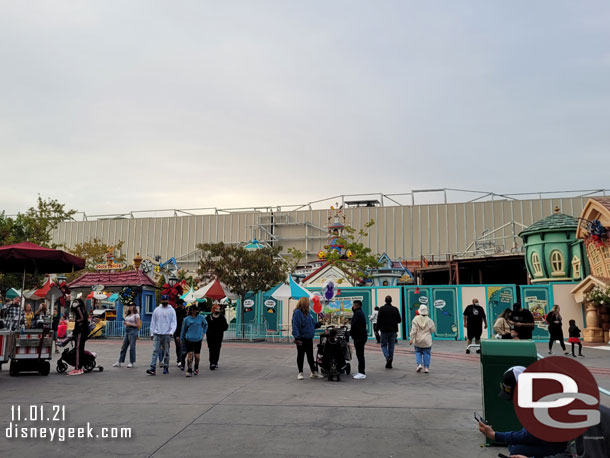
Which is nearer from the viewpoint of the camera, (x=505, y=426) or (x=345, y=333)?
(x=505, y=426)

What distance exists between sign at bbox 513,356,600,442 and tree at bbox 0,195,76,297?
104 ft

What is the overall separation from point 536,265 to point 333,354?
21.5m

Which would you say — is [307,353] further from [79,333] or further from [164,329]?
[79,333]

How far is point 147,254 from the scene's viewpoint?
67.7m

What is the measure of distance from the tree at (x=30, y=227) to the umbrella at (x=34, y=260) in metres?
18.4

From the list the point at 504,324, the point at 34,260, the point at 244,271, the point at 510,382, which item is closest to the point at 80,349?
the point at 34,260

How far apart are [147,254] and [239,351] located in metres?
51.2

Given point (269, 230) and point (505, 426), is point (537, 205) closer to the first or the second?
point (269, 230)

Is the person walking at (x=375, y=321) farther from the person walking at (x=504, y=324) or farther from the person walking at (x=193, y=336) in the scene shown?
the person walking at (x=193, y=336)

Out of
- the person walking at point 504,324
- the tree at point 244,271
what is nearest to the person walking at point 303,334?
the person walking at point 504,324

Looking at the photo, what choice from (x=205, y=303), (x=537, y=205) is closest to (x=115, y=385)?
(x=205, y=303)

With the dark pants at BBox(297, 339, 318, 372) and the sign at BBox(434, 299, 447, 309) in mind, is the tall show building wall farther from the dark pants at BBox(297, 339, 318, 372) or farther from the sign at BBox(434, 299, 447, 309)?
the dark pants at BBox(297, 339, 318, 372)

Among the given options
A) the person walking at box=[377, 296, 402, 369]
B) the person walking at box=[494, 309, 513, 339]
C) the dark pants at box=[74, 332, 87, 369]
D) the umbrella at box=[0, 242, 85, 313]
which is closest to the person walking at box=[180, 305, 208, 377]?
the dark pants at box=[74, 332, 87, 369]

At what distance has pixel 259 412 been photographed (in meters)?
7.93
